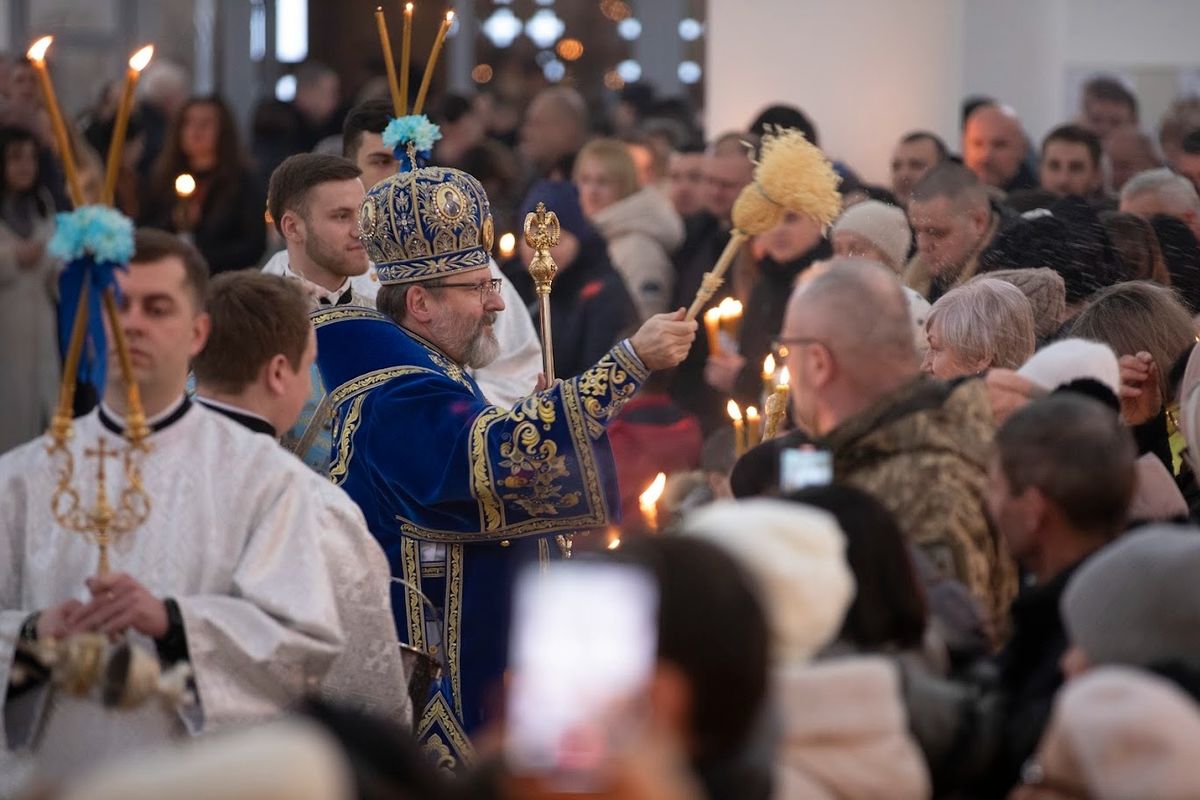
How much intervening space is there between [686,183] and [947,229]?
153 inches

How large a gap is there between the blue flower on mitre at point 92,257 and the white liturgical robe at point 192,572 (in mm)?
322

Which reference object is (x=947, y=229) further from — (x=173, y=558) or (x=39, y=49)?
(x=39, y=49)

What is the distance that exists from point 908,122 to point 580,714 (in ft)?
27.8

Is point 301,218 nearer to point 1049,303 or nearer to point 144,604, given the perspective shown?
point 1049,303

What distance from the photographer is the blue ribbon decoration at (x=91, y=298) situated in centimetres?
383

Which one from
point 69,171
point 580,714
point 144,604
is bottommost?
point 144,604

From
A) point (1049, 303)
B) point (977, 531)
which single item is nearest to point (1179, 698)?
point (977, 531)

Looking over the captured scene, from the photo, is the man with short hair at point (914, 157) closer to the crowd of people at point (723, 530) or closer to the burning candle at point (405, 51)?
the crowd of people at point (723, 530)

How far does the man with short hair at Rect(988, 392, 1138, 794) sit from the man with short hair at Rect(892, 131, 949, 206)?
563 centimetres

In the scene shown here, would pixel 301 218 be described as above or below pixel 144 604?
above

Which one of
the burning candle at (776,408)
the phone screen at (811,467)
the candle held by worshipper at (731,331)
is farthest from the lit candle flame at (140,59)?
the candle held by worshipper at (731,331)

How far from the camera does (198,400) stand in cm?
457

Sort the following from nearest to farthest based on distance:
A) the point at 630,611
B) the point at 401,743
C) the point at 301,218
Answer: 1. the point at 630,611
2. the point at 401,743
3. the point at 301,218

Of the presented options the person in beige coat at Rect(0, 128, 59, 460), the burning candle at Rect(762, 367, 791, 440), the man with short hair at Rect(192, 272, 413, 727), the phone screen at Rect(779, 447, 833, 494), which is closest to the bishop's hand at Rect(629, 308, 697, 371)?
the burning candle at Rect(762, 367, 791, 440)
